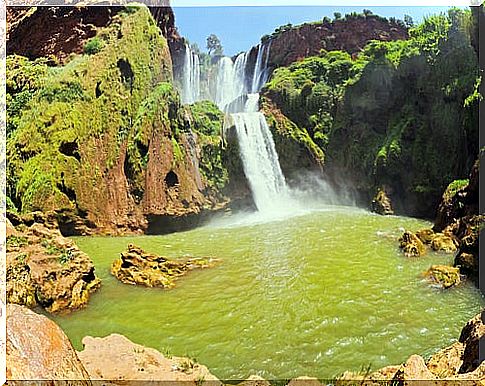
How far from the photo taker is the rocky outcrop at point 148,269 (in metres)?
6.73

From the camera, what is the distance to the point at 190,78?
2269 centimetres

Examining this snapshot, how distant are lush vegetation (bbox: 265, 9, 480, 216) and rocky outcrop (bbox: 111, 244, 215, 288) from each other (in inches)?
351

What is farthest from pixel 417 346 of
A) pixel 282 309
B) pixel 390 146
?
pixel 390 146

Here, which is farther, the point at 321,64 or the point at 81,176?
the point at 321,64

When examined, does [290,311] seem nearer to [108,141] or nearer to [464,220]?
[464,220]

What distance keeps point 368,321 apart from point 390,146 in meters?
11.0

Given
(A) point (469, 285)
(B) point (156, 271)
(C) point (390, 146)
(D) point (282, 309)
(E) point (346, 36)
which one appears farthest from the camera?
(E) point (346, 36)

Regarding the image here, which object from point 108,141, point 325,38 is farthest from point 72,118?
point 325,38

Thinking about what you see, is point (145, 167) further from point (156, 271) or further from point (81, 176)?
point (156, 271)

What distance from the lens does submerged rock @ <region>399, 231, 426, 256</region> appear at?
26.8 feet

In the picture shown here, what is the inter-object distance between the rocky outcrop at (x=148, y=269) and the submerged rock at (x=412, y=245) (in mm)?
3997

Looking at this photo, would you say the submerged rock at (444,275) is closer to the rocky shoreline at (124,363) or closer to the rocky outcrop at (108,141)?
the rocky shoreline at (124,363)

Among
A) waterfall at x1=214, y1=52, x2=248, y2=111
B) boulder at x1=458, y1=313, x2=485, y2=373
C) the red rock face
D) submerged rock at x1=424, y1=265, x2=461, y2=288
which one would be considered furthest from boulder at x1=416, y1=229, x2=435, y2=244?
the red rock face

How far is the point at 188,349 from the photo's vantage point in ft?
15.0
